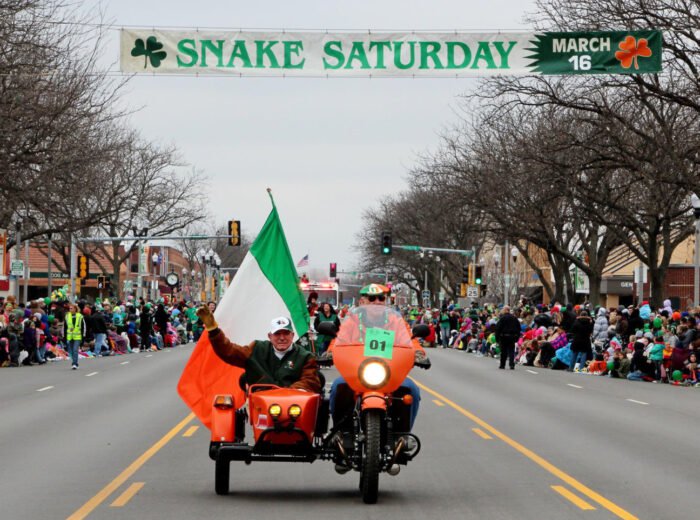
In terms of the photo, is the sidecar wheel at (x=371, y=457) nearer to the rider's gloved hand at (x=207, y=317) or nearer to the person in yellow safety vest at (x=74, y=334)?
the rider's gloved hand at (x=207, y=317)

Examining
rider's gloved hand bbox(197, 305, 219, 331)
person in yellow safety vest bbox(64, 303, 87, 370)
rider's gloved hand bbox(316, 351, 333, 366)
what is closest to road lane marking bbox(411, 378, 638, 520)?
rider's gloved hand bbox(316, 351, 333, 366)

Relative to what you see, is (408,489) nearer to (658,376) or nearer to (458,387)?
(458,387)

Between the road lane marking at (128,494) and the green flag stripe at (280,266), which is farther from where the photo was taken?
the green flag stripe at (280,266)

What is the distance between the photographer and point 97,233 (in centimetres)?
8088

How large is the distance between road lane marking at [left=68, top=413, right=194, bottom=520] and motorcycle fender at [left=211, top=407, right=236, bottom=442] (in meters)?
1.09

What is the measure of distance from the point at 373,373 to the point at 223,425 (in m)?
1.40

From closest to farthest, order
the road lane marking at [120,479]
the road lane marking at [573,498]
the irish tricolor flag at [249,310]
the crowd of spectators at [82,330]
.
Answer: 1. the road lane marking at [120,479]
2. the road lane marking at [573,498]
3. the irish tricolor flag at [249,310]
4. the crowd of spectators at [82,330]

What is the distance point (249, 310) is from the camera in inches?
506

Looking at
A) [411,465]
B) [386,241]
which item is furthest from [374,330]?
Result: [386,241]

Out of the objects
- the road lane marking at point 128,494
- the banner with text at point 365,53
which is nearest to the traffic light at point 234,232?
the banner with text at point 365,53

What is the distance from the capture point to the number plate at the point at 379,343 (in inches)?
433

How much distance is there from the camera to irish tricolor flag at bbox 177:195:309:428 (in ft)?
39.8

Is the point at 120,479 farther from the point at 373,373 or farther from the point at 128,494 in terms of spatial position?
the point at 373,373

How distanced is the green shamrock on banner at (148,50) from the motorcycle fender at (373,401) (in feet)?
53.0
